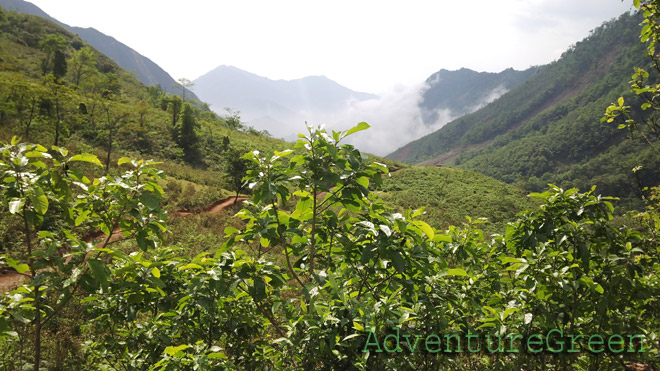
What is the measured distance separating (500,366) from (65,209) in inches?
135

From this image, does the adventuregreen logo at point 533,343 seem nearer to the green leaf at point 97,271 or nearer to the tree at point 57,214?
the green leaf at point 97,271

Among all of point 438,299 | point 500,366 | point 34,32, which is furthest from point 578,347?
point 34,32

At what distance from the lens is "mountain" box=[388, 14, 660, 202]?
8388 centimetres

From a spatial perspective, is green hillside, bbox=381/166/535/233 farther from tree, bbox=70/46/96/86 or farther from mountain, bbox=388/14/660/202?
mountain, bbox=388/14/660/202

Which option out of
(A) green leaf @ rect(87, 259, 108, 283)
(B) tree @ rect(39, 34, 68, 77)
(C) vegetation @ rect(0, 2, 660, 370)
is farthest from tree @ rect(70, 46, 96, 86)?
(A) green leaf @ rect(87, 259, 108, 283)

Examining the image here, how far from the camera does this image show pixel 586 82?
14050 cm

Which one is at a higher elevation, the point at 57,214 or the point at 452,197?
the point at 57,214

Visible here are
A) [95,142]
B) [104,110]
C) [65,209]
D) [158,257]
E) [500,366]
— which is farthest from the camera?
[95,142]

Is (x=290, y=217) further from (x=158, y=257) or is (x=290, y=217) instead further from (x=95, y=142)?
(x=95, y=142)

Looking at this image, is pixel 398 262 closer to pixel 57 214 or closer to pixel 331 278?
pixel 331 278

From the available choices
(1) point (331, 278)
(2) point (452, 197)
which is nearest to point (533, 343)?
(1) point (331, 278)

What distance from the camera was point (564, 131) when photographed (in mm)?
106688

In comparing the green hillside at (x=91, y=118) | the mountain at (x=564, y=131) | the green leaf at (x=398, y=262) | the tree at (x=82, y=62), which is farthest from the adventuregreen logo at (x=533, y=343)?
the mountain at (x=564, y=131)

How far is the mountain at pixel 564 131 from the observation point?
83.9 meters
